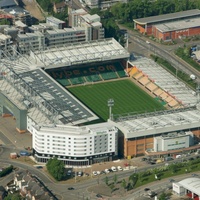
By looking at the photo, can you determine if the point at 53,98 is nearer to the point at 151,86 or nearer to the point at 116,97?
the point at 116,97

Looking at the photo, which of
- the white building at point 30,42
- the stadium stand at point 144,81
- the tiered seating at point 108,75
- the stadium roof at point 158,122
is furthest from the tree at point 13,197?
the white building at point 30,42

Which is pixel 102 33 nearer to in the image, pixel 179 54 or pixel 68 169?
pixel 179 54

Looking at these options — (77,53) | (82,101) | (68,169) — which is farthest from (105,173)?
(77,53)

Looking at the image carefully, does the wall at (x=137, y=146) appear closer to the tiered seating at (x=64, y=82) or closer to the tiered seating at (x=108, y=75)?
the tiered seating at (x=64, y=82)

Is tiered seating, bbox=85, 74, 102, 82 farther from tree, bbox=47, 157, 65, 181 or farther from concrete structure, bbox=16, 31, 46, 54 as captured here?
tree, bbox=47, 157, 65, 181

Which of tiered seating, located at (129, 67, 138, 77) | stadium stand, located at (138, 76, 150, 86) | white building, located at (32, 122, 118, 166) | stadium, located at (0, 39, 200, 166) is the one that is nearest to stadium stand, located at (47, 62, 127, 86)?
stadium, located at (0, 39, 200, 166)
